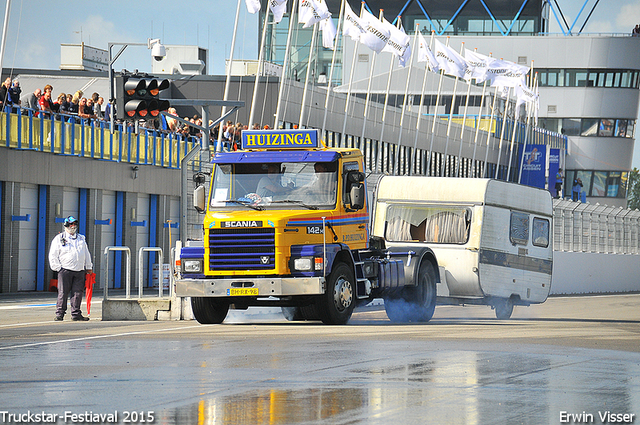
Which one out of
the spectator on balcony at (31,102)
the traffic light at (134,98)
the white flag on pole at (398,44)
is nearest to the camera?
the traffic light at (134,98)

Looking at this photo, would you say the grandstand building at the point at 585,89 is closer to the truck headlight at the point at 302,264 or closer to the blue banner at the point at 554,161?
the blue banner at the point at 554,161

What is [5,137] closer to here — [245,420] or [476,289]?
[476,289]

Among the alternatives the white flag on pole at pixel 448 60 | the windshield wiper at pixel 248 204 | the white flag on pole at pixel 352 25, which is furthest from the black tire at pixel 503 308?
the white flag on pole at pixel 448 60

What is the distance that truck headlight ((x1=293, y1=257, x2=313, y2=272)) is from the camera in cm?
1828

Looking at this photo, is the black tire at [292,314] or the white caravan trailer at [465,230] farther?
the white caravan trailer at [465,230]

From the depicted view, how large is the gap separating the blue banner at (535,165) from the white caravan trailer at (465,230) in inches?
2303

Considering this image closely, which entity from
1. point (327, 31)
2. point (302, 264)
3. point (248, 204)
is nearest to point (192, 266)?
point (248, 204)

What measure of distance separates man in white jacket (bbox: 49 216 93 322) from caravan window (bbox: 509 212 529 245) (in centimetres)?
923

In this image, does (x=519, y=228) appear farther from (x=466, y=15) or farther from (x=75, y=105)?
(x=466, y=15)

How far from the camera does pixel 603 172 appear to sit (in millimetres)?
95750

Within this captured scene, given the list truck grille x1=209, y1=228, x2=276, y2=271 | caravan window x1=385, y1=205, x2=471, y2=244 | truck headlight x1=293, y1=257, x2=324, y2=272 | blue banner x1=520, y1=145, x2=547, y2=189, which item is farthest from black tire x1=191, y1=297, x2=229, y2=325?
blue banner x1=520, y1=145, x2=547, y2=189

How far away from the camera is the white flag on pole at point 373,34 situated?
42.7m

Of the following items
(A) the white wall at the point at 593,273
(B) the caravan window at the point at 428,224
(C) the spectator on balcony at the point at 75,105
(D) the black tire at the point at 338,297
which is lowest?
(A) the white wall at the point at 593,273

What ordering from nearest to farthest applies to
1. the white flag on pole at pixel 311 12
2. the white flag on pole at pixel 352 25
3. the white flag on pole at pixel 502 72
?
the white flag on pole at pixel 311 12 → the white flag on pole at pixel 352 25 → the white flag on pole at pixel 502 72
